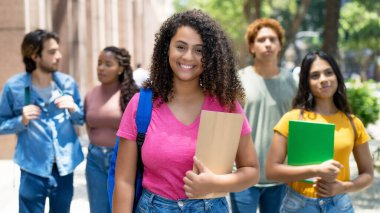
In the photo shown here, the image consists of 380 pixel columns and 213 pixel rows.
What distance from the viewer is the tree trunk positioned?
13.3 m

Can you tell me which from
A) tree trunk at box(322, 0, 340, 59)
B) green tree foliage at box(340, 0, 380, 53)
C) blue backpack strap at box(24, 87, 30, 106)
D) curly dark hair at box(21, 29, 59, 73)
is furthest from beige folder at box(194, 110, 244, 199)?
green tree foliage at box(340, 0, 380, 53)

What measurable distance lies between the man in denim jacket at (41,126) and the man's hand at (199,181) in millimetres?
2485

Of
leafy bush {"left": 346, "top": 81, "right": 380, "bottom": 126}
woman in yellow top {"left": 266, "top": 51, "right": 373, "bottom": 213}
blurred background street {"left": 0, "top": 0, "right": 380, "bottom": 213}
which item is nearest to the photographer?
woman in yellow top {"left": 266, "top": 51, "right": 373, "bottom": 213}

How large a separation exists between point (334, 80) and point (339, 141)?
404 millimetres

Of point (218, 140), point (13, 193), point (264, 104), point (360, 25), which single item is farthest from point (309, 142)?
point (360, 25)

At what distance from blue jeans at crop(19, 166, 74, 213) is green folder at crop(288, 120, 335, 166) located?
2.18m

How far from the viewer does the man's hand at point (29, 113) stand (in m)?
4.96

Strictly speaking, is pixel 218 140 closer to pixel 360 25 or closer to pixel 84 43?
pixel 84 43

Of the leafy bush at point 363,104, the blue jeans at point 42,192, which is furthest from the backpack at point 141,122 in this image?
the leafy bush at point 363,104

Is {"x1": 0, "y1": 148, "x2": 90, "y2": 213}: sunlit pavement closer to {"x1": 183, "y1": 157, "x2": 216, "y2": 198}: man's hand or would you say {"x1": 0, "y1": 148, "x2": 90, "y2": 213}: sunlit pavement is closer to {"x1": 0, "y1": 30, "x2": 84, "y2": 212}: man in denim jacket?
{"x1": 0, "y1": 30, "x2": 84, "y2": 212}: man in denim jacket

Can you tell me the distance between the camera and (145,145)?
9.43 ft

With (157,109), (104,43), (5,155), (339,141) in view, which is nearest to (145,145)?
(157,109)

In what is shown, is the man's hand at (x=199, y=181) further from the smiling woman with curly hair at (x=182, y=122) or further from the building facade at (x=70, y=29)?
the building facade at (x=70, y=29)

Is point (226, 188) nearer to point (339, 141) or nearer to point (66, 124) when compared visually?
Result: point (339, 141)
